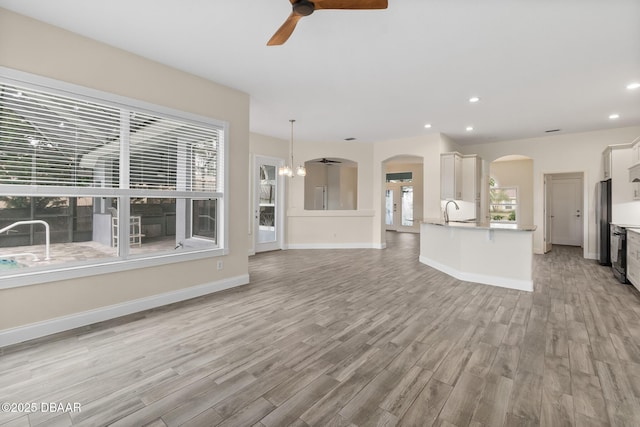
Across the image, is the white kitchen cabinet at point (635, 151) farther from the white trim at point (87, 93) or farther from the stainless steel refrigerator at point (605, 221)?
the white trim at point (87, 93)

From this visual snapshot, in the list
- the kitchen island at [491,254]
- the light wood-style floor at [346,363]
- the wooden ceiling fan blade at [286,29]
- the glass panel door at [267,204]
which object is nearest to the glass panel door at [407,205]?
the glass panel door at [267,204]

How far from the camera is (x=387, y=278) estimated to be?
5.04 metres

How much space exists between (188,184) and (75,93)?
4.79 ft

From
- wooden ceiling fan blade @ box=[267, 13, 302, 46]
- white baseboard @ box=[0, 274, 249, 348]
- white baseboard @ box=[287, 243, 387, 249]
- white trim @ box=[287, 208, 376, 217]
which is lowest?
white baseboard @ box=[0, 274, 249, 348]

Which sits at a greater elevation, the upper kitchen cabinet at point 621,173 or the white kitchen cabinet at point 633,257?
the upper kitchen cabinet at point 621,173

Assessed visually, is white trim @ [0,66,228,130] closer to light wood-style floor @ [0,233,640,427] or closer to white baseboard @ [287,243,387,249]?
light wood-style floor @ [0,233,640,427]

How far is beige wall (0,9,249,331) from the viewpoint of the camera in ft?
8.85

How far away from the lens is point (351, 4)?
2049 mm

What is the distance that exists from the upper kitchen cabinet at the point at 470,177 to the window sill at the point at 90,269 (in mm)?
6291

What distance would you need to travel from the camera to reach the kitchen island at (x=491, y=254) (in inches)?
173

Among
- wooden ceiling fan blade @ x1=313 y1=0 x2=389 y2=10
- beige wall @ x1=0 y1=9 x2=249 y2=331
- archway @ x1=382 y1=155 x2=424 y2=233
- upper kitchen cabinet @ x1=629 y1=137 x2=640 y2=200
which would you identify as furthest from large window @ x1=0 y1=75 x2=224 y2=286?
archway @ x1=382 y1=155 x2=424 y2=233

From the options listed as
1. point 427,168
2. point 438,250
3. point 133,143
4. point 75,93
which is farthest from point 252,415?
point 427,168

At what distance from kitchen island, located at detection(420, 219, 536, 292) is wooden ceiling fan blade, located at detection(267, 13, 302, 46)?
3.97m

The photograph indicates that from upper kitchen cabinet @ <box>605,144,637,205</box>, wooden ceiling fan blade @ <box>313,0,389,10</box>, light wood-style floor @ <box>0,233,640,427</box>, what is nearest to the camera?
light wood-style floor @ <box>0,233,640,427</box>
